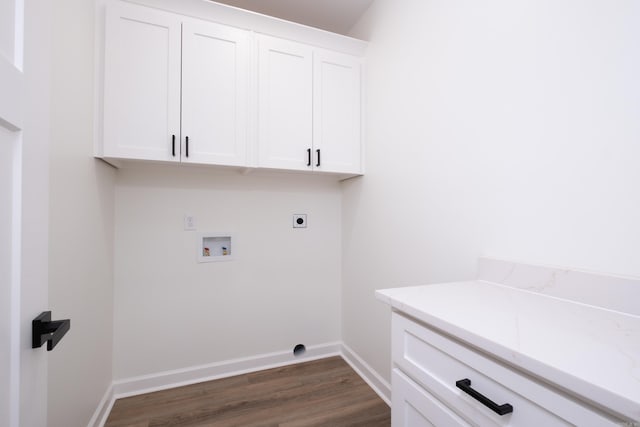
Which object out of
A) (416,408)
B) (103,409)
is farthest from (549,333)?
(103,409)

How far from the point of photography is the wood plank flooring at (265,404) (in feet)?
5.27

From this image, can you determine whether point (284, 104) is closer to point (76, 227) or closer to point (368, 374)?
point (76, 227)

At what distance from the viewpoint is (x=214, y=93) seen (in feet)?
5.60

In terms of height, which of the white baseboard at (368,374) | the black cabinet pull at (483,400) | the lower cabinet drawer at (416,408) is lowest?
the white baseboard at (368,374)

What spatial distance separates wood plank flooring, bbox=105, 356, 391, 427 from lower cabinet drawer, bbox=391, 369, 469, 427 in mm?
905

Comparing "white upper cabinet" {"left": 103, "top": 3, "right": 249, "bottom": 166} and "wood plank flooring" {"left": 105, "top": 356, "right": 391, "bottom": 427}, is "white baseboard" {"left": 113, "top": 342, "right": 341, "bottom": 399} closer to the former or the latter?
"wood plank flooring" {"left": 105, "top": 356, "right": 391, "bottom": 427}

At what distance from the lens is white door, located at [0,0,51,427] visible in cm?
52

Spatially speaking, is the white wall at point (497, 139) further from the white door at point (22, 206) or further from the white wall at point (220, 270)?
the white door at point (22, 206)

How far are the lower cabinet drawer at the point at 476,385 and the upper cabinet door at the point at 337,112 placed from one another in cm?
133

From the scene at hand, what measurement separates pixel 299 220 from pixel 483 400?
1794 millimetres

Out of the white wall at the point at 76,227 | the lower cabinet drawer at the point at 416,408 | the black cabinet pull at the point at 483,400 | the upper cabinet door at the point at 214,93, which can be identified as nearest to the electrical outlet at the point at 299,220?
the upper cabinet door at the point at 214,93

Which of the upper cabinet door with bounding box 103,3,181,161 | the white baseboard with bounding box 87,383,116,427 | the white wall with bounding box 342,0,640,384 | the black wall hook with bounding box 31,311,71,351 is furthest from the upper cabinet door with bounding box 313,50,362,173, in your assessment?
the white baseboard with bounding box 87,383,116,427

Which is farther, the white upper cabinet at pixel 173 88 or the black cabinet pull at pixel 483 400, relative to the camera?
the white upper cabinet at pixel 173 88

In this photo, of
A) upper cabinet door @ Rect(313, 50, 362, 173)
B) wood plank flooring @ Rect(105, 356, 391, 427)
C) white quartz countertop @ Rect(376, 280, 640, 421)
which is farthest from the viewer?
upper cabinet door @ Rect(313, 50, 362, 173)
